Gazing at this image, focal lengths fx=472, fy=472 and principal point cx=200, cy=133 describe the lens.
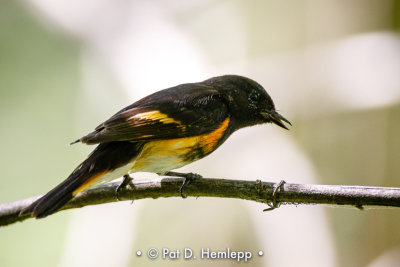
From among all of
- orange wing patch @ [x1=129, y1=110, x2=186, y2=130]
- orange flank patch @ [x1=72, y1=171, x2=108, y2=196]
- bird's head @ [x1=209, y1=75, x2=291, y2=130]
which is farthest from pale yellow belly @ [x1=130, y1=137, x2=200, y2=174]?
bird's head @ [x1=209, y1=75, x2=291, y2=130]

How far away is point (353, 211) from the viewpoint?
4.97m

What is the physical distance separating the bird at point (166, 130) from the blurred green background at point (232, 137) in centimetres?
165

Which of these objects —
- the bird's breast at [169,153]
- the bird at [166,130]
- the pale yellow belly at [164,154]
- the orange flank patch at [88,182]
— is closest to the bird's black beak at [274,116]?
the bird at [166,130]

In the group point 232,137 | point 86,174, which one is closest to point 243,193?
point 86,174

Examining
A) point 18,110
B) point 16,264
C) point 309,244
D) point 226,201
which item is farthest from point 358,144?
point 18,110

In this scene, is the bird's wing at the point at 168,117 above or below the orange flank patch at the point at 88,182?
above

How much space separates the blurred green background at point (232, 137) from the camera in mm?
4992

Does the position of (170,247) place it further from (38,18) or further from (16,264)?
(38,18)

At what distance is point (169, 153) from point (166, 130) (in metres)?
0.16

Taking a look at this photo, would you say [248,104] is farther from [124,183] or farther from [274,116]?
[124,183]

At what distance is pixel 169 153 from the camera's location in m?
3.29

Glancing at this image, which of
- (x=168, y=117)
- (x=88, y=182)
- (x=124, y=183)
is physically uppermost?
(x=168, y=117)

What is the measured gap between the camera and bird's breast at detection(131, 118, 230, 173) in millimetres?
3277

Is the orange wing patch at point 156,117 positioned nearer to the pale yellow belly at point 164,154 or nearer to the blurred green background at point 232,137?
the pale yellow belly at point 164,154
